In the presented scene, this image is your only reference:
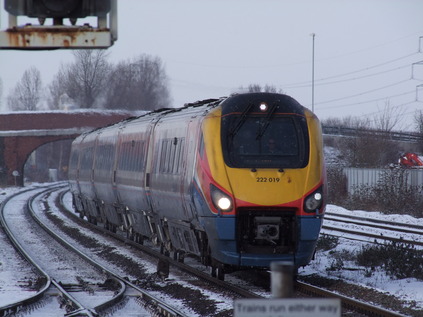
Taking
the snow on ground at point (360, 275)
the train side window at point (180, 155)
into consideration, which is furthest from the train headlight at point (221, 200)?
the snow on ground at point (360, 275)

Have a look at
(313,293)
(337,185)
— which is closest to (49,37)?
(313,293)

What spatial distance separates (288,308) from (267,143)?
9.07 m

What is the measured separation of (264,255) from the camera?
42.1 feet

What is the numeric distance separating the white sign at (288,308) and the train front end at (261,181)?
328 inches

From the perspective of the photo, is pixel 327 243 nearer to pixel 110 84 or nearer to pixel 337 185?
pixel 337 185

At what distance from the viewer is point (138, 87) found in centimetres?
12544

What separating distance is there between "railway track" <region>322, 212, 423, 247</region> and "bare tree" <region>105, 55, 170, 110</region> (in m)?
86.5

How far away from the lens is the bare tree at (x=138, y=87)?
380 ft

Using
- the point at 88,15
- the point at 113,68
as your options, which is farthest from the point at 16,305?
the point at 113,68

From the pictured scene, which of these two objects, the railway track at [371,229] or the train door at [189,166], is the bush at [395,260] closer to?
the railway track at [371,229]

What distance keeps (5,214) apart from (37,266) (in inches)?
759

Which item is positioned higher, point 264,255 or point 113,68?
point 113,68

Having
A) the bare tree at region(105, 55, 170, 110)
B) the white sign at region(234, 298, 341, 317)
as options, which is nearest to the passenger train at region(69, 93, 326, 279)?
the white sign at region(234, 298, 341, 317)

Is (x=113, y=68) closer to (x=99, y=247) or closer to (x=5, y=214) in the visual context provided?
(x=5, y=214)
